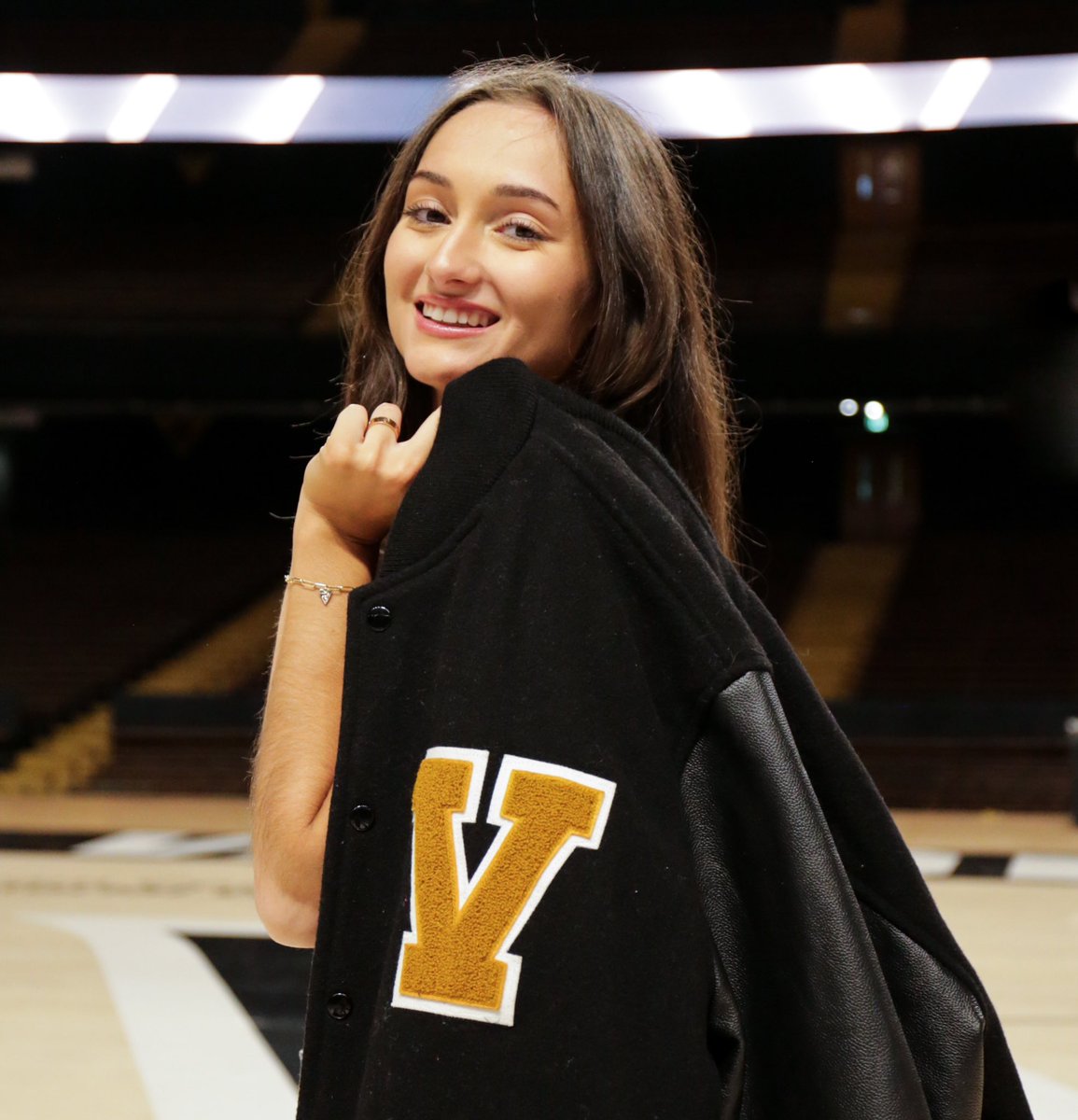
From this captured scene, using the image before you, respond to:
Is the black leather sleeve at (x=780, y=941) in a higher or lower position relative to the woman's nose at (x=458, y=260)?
lower

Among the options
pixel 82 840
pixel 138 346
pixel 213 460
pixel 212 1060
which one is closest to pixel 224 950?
pixel 212 1060

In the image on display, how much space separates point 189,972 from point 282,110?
10475 millimetres

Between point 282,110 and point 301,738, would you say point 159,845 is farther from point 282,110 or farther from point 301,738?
point 282,110

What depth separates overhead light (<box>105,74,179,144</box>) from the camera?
13.1 meters

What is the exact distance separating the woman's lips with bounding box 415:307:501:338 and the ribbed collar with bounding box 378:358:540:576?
115 mm

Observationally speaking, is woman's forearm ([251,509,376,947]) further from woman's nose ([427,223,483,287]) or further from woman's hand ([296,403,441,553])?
woman's nose ([427,223,483,287])

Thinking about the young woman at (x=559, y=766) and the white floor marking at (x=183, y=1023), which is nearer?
the young woman at (x=559, y=766)

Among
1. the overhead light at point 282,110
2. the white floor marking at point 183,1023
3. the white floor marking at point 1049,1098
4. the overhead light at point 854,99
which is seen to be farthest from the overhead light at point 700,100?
the white floor marking at point 1049,1098

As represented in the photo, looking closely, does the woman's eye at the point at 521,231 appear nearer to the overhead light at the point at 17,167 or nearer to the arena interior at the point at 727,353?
the arena interior at the point at 727,353

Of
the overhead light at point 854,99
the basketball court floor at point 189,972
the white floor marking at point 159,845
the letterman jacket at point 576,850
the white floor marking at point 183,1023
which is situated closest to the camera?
the letterman jacket at point 576,850

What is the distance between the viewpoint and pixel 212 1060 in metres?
3.71

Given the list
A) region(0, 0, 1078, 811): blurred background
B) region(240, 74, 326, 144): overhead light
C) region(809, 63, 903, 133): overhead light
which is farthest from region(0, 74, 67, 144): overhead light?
region(809, 63, 903, 133): overhead light

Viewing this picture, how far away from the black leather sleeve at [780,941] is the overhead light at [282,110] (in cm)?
1343

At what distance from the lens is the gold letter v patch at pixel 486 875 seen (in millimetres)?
716
